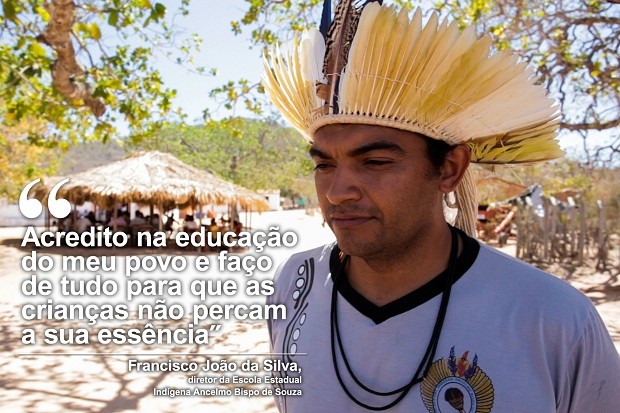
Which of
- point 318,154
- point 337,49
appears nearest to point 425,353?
point 318,154

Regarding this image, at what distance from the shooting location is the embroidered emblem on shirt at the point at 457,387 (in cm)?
128

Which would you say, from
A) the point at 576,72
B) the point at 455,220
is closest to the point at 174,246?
the point at 576,72

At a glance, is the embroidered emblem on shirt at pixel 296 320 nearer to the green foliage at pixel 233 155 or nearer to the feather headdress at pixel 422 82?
the feather headdress at pixel 422 82

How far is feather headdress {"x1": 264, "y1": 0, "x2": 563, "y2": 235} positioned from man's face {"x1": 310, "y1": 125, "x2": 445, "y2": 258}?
0.05 meters

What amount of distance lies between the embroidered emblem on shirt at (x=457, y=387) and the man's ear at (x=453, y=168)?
1.60ft

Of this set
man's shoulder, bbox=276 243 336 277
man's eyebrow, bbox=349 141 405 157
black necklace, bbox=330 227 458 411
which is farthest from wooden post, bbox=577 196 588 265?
man's eyebrow, bbox=349 141 405 157

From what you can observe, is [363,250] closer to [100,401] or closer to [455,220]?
[455,220]

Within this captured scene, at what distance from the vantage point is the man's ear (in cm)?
159

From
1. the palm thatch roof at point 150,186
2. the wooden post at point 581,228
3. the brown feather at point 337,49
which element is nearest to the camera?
the brown feather at point 337,49

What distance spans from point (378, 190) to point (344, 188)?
0.31ft

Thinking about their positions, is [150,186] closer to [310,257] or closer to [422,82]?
[310,257]

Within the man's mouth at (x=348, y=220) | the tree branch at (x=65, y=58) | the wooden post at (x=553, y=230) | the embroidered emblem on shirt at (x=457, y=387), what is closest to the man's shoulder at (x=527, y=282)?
the embroidered emblem on shirt at (x=457, y=387)

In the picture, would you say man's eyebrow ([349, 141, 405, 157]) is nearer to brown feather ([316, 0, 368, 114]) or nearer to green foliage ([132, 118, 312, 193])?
brown feather ([316, 0, 368, 114])

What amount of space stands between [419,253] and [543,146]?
0.54 m
